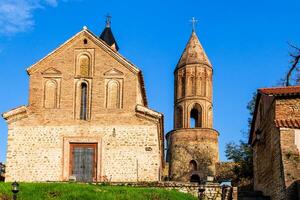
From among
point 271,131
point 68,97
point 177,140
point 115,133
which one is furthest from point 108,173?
point 177,140

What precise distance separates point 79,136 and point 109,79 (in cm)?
376

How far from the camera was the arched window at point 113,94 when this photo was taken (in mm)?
35594

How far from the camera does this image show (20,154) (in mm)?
34812

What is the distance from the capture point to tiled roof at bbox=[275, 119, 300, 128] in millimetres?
26723

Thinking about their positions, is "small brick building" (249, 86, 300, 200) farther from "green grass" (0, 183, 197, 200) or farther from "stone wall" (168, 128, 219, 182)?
"stone wall" (168, 128, 219, 182)

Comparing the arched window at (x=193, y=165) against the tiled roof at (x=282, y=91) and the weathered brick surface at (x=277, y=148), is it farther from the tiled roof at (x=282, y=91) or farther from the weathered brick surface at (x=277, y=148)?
the tiled roof at (x=282, y=91)

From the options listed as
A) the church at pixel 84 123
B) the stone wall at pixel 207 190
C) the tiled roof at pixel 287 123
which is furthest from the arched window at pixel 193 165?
the tiled roof at pixel 287 123

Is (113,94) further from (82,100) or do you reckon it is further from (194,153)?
(194,153)

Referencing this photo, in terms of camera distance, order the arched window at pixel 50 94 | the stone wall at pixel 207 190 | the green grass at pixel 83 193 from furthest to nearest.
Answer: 1. the arched window at pixel 50 94
2. the stone wall at pixel 207 190
3. the green grass at pixel 83 193

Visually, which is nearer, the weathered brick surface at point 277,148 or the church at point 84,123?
the weathered brick surface at point 277,148

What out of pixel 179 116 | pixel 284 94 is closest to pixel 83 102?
pixel 284 94

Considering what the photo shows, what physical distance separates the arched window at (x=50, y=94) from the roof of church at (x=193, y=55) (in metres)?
20.2

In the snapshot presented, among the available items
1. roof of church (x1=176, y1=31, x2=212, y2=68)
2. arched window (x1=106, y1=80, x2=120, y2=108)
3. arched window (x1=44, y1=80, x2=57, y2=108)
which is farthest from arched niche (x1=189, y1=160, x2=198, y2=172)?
arched window (x1=44, y1=80, x2=57, y2=108)

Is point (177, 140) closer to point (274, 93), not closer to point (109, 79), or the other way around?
point (109, 79)
